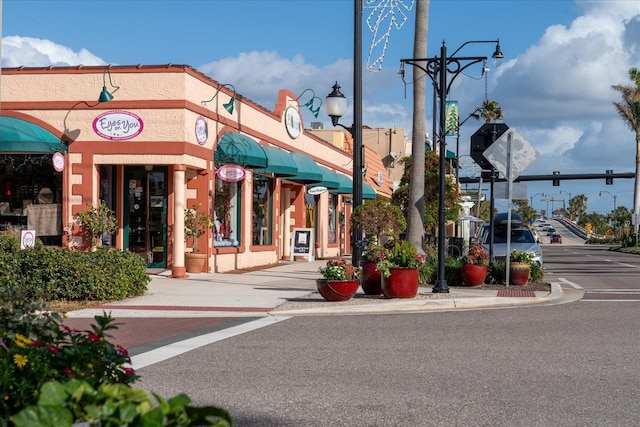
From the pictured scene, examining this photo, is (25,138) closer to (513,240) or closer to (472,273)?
(472,273)

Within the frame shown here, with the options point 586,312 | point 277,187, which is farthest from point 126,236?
point 586,312

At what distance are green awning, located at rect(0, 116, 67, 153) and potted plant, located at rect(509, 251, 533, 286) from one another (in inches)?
437

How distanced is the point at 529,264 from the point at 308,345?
10.7m

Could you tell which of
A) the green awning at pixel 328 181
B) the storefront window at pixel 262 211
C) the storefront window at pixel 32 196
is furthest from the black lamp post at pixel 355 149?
the green awning at pixel 328 181

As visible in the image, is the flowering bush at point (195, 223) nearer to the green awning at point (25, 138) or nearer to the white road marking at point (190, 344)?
the green awning at point (25, 138)

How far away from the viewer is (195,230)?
2212 centimetres

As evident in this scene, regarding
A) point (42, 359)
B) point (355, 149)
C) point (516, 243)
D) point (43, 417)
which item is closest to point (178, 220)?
point (355, 149)

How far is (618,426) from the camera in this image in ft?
20.3

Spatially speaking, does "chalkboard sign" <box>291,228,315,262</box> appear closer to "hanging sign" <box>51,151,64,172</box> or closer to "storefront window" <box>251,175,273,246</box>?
"storefront window" <box>251,175,273,246</box>

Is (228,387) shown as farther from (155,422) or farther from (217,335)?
(155,422)

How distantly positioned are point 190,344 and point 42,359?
6.57 metres

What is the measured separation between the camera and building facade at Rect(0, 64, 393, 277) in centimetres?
2044

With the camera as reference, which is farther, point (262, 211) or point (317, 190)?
point (317, 190)

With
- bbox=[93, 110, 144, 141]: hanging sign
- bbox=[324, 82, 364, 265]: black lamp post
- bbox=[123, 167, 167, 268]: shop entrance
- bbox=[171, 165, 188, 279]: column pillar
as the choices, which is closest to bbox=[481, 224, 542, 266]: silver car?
bbox=[324, 82, 364, 265]: black lamp post
